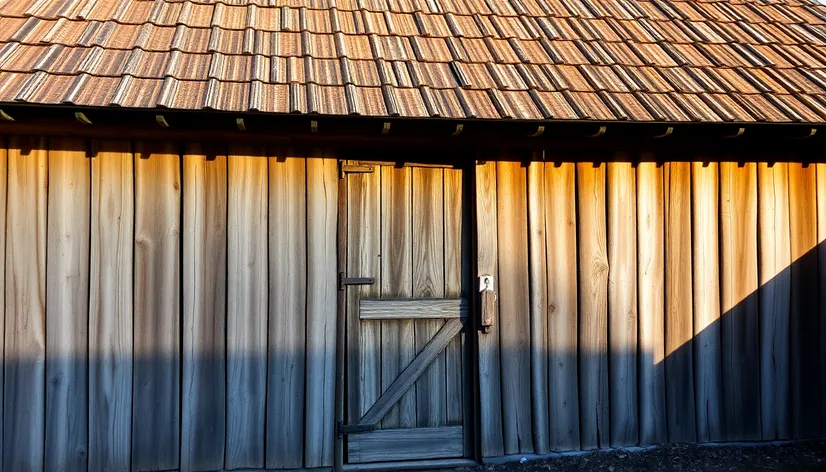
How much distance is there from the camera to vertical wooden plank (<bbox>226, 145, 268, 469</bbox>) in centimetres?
380

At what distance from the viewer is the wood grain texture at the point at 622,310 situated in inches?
163

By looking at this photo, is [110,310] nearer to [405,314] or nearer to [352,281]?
[352,281]

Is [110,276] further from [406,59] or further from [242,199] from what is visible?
[406,59]

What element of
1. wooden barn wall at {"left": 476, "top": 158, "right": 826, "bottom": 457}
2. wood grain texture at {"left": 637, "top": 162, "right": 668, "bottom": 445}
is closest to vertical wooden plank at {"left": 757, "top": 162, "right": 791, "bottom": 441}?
wooden barn wall at {"left": 476, "top": 158, "right": 826, "bottom": 457}

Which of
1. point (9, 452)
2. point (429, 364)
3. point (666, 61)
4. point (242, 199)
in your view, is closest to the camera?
point (9, 452)

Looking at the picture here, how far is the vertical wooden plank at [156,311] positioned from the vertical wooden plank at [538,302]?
232cm

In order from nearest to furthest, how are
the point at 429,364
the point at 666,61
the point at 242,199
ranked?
the point at 242,199 < the point at 429,364 < the point at 666,61

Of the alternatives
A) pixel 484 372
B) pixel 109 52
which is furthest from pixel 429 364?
pixel 109 52

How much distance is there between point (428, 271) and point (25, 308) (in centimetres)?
252

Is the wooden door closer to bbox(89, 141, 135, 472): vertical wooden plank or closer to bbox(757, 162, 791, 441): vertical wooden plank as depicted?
bbox(89, 141, 135, 472): vertical wooden plank

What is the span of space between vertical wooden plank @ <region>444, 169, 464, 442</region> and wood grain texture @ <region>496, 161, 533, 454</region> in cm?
28

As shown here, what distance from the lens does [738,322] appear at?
4.26 m

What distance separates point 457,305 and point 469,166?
0.97 m

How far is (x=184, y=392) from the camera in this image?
3.74 m
